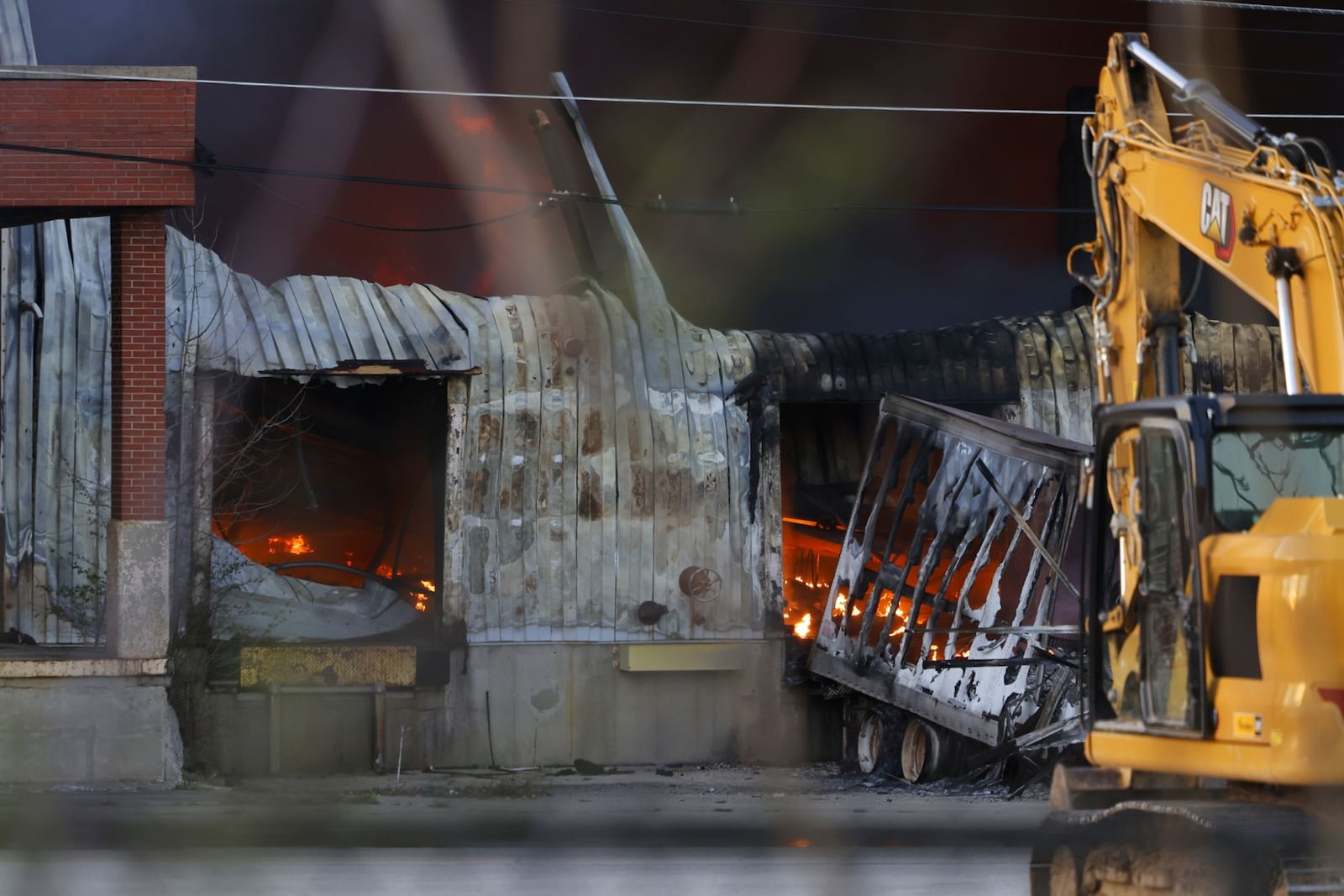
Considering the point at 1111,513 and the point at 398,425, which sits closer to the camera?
the point at 1111,513

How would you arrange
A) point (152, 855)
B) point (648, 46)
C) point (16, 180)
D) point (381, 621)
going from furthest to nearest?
point (648, 46), point (381, 621), point (16, 180), point (152, 855)

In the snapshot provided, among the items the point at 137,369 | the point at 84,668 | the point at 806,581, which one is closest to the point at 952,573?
the point at 806,581

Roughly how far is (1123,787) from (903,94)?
50.3ft

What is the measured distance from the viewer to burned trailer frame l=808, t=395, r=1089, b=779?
46.3 ft

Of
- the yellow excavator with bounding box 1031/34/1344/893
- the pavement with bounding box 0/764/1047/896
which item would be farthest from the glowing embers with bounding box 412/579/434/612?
the yellow excavator with bounding box 1031/34/1344/893

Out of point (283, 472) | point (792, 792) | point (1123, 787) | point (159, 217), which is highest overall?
point (159, 217)

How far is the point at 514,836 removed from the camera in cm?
1008

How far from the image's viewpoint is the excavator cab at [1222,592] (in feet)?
18.5

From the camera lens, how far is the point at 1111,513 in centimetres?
718

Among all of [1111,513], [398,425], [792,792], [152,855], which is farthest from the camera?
[398,425]

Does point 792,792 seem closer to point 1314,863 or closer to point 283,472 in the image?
point 283,472

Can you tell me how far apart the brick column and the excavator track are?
9.73 meters

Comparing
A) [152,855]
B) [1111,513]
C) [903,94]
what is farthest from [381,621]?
[1111,513]

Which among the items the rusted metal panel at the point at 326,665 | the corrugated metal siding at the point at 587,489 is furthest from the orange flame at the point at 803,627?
the rusted metal panel at the point at 326,665
